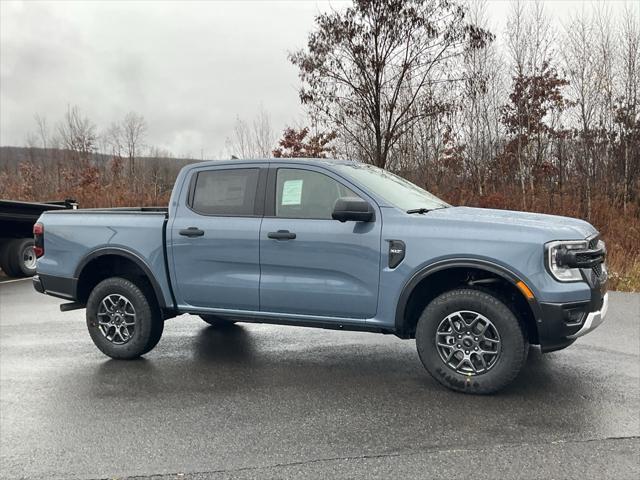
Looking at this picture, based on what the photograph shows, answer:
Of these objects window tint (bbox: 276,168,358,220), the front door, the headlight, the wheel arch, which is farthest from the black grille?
window tint (bbox: 276,168,358,220)

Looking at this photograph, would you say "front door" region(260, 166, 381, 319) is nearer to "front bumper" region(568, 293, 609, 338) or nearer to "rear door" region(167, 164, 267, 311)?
"rear door" region(167, 164, 267, 311)

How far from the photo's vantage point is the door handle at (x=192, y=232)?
5262 mm

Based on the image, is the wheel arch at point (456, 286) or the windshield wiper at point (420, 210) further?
the windshield wiper at point (420, 210)

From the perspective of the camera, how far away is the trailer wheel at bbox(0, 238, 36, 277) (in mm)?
12367

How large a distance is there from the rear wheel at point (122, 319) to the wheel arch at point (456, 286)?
2.46 metres

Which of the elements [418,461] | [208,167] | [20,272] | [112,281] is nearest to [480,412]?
[418,461]

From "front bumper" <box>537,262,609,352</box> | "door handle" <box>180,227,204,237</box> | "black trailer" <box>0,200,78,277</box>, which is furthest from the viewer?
"black trailer" <box>0,200,78,277</box>

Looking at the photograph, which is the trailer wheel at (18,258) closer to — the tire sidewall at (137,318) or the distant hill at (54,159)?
the tire sidewall at (137,318)

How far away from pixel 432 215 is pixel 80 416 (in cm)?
309

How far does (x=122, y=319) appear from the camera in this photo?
5.68 m

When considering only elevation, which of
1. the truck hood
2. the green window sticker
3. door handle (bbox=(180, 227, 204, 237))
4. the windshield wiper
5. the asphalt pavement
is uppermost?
the green window sticker

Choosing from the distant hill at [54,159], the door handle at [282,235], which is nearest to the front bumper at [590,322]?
the door handle at [282,235]

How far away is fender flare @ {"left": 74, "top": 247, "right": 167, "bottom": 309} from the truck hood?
2626 millimetres

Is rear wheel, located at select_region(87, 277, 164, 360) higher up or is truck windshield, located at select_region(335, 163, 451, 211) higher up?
truck windshield, located at select_region(335, 163, 451, 211)
